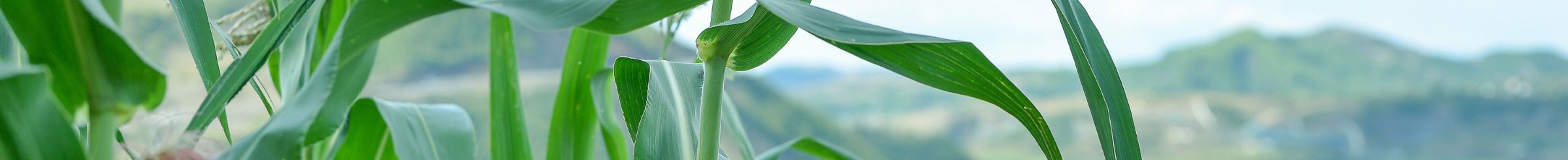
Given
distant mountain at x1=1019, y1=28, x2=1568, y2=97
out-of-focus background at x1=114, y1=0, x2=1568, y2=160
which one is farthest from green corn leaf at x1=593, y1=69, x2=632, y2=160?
distant mountain at x1=1019, y1=28, x2=1568, y2=97

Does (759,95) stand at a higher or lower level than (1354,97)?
lower

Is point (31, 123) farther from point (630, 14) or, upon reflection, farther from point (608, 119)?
point (608, 119)

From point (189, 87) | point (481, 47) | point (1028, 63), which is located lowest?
point (189, 87)

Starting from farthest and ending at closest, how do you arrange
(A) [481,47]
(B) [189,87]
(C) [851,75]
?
(C) [851,75], (A) [481,47], (B) [189,87]

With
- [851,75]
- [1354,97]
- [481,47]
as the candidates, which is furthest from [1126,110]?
[1354,97]

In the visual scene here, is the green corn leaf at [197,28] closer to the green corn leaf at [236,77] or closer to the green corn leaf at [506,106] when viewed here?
the green corn leaf at [236,77]

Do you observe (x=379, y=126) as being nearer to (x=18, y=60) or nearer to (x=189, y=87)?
(x=18, y=60)

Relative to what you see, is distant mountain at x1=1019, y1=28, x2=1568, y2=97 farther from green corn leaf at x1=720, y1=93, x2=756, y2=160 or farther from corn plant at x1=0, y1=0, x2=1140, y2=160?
corn plant at x1=0, y1=0, x2=1140, y2=160
